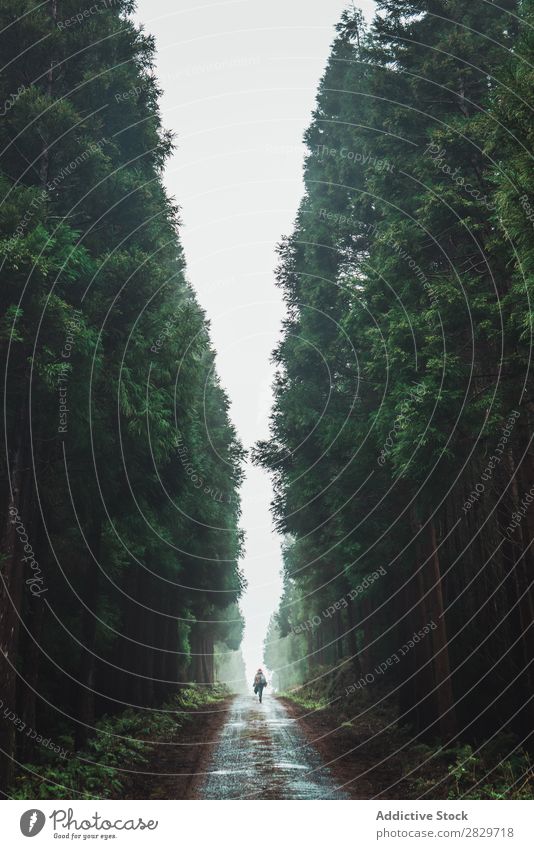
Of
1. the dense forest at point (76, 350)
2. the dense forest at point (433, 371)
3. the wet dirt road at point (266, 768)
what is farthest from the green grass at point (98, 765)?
the dense forest at point (433, 371)

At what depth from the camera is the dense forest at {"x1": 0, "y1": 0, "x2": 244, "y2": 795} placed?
8508 mm

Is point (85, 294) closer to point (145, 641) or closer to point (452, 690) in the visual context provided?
point (452, 690)

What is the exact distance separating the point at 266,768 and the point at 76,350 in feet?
25.8

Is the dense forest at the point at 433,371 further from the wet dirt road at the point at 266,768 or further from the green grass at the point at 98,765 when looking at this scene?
the green grass at the point at 98,765

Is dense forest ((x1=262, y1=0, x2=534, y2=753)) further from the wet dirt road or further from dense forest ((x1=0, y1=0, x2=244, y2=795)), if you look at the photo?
dense forest ((x1=0, y1=0, x2=244, y2=795))

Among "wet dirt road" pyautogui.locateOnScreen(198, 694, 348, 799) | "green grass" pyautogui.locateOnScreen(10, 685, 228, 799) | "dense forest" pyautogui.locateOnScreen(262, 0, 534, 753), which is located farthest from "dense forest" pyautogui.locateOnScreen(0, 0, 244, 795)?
"dense forest" pyautogui.locateOnScreen(262, 0, 534, 753)

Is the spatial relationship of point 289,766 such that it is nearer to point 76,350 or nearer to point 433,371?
point 433,371

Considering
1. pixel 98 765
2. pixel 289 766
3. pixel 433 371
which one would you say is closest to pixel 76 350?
pixel 433 371

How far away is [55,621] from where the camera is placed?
1207cm

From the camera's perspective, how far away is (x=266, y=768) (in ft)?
31.9

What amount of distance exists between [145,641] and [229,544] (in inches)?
265

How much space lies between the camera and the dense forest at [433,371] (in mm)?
9688

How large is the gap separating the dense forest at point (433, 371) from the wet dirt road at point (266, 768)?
268 cm
